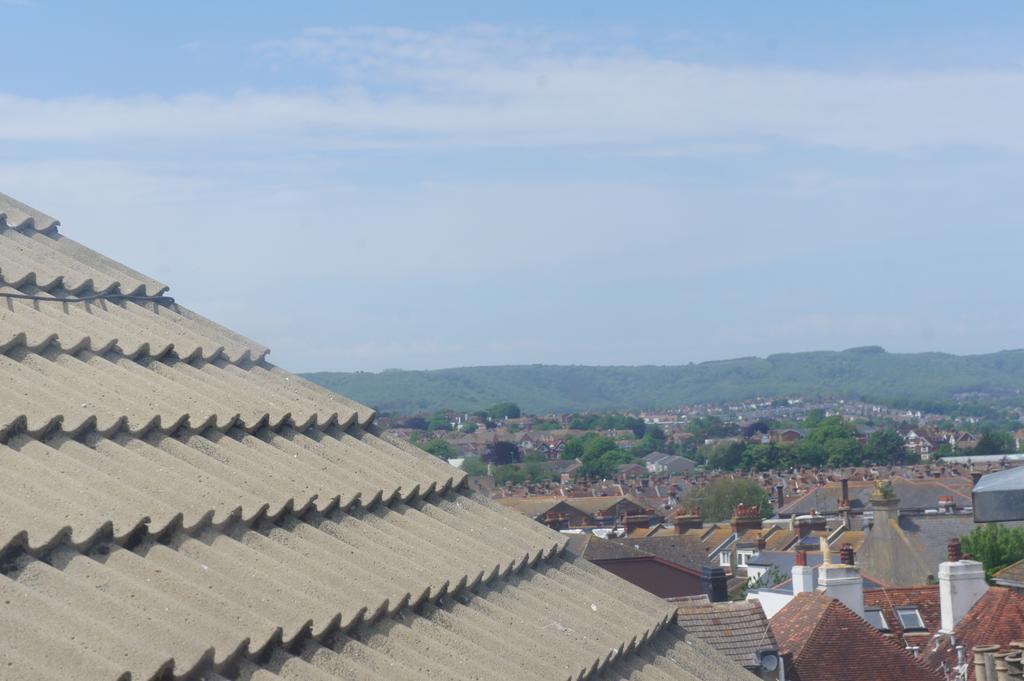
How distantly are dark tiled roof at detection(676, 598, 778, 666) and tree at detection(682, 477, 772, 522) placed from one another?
250 feet

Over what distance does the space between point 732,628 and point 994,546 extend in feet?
105

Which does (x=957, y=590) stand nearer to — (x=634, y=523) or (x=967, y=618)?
(x=967, y=618)

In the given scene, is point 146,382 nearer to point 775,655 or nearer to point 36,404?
point 36,404

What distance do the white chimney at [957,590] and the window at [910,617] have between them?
1.44m

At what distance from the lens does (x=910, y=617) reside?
86.4 ft

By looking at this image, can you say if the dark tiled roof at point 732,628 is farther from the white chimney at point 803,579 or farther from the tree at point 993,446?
the tree at point 993,446

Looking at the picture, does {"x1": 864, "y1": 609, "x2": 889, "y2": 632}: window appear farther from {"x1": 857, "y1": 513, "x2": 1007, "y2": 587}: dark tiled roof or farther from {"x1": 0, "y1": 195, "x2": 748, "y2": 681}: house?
{"x1": 857, "y1": 513, "x2": 1007, "y2": 587}: dark tiled roof

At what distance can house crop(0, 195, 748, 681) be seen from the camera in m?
3.74

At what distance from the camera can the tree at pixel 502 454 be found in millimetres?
148375

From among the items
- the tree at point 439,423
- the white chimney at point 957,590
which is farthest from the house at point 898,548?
the tree at point 439,423

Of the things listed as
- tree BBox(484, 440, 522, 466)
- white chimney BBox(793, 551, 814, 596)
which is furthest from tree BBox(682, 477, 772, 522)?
white chimney BBox(793, 551, 814, 596)

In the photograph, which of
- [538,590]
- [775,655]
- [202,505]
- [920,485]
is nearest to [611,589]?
[538,590]

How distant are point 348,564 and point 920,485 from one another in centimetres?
7973

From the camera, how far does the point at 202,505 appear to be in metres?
4.51
